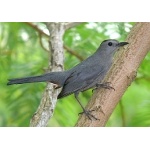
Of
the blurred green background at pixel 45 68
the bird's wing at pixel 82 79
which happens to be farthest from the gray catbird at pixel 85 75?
the blurred green background at pixel 45 68

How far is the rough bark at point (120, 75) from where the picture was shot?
1.05 metres

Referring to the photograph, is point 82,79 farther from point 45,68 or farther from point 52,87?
point 45,68

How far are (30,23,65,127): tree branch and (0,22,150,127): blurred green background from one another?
11 cm

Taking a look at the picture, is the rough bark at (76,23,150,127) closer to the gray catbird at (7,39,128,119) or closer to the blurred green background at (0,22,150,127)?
the gray catbird at (7,39,128,119)

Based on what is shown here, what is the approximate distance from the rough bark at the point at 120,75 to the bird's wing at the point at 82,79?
0.9 inches

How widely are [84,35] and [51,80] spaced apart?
1.16 ft

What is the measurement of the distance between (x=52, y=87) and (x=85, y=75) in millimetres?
114

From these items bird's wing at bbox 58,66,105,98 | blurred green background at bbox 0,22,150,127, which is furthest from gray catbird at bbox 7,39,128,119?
blurred green background at bbox 0,22,150,127

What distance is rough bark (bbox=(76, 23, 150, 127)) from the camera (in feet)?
3.45

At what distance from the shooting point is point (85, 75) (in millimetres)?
1092

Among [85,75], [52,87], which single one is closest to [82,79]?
[85,75]

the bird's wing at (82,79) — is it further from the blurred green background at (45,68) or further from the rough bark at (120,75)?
the blurred green background at (45,68)
